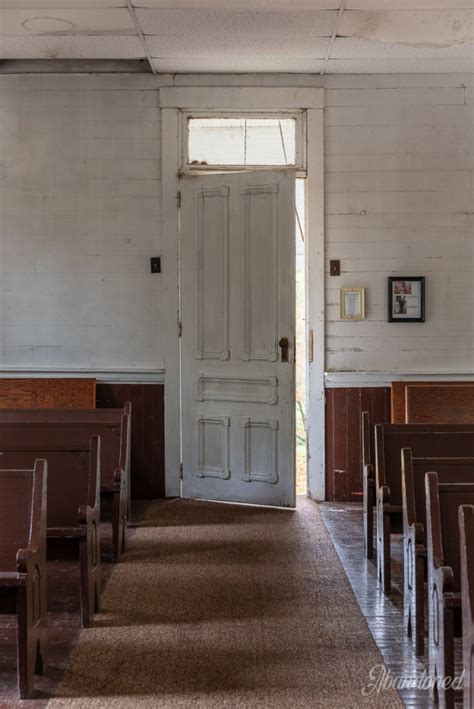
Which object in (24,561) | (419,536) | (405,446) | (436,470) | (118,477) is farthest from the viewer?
(118,477)

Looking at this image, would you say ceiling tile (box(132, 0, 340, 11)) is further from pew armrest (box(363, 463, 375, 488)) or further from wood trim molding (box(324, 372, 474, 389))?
pew armrest (box(363, 463, 375, 488))

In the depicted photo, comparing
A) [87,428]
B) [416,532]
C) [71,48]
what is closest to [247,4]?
[71,48]

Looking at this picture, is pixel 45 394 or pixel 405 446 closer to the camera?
pixel 405 446

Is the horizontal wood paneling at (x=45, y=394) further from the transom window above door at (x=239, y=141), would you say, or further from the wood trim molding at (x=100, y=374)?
the transom window above door at (x=239, y=141)

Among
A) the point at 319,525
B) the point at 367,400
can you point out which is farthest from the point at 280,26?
the point at 319,525

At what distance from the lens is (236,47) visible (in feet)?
18.3

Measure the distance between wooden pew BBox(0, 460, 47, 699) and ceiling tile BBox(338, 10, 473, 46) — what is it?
3751mm

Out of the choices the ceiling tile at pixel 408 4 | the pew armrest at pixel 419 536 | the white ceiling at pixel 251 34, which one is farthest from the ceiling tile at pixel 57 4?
the pew armrest at pixel 419 536

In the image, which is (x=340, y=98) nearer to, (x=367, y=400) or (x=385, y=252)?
(x=385, y=252)

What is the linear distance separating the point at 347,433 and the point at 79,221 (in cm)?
281

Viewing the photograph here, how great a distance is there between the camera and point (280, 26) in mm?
5191

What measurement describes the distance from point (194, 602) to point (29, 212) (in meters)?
3.69

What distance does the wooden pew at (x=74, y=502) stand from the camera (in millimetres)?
3457

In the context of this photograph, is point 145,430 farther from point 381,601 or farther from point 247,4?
point 247,4
